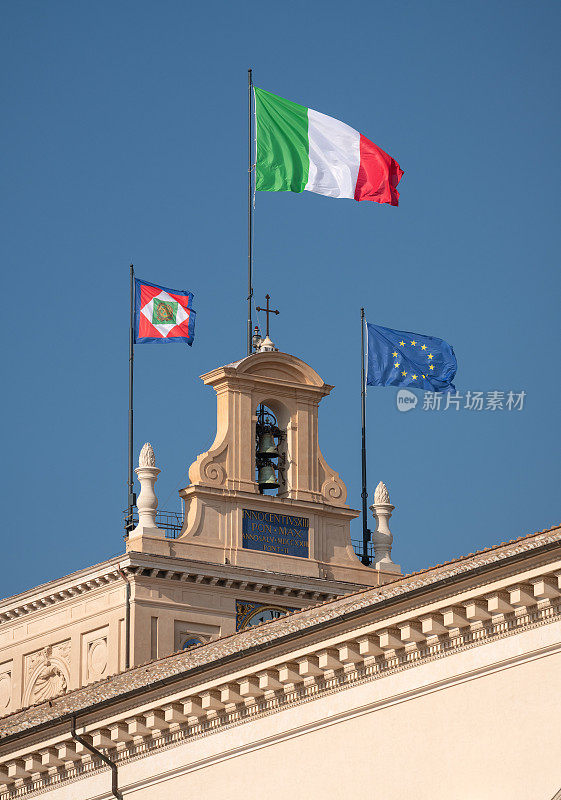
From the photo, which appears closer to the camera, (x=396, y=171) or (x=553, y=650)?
(x=553, y=650)

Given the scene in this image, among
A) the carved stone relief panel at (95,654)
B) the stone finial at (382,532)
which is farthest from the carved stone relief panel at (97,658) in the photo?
the stone finial at (382,532)

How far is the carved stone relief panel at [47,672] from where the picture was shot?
52031mm

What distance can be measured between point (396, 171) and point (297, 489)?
8624mm

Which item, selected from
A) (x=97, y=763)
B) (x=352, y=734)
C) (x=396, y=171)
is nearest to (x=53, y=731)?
(x=97, y=763)

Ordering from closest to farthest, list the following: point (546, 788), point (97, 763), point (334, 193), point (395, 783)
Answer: point (546, 788), point (395, 783), point (97, 763), point (334, 193)

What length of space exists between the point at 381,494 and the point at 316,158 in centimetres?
871

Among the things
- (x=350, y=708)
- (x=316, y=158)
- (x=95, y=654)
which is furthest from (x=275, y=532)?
(x=350, y=708)

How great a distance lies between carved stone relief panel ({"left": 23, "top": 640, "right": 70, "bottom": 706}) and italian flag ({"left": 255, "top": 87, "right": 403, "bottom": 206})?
12.7 m

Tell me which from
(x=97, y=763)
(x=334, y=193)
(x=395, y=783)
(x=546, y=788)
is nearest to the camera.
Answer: (x=546, y=788)

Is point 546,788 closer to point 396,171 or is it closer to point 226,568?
point 226,568

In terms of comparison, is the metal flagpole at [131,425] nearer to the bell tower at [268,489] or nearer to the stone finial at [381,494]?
the bell tower at [268,489]

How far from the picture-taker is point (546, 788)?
27.5 m

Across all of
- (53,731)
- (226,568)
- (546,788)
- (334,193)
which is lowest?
(546,788)

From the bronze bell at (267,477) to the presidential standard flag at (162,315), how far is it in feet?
13.9
